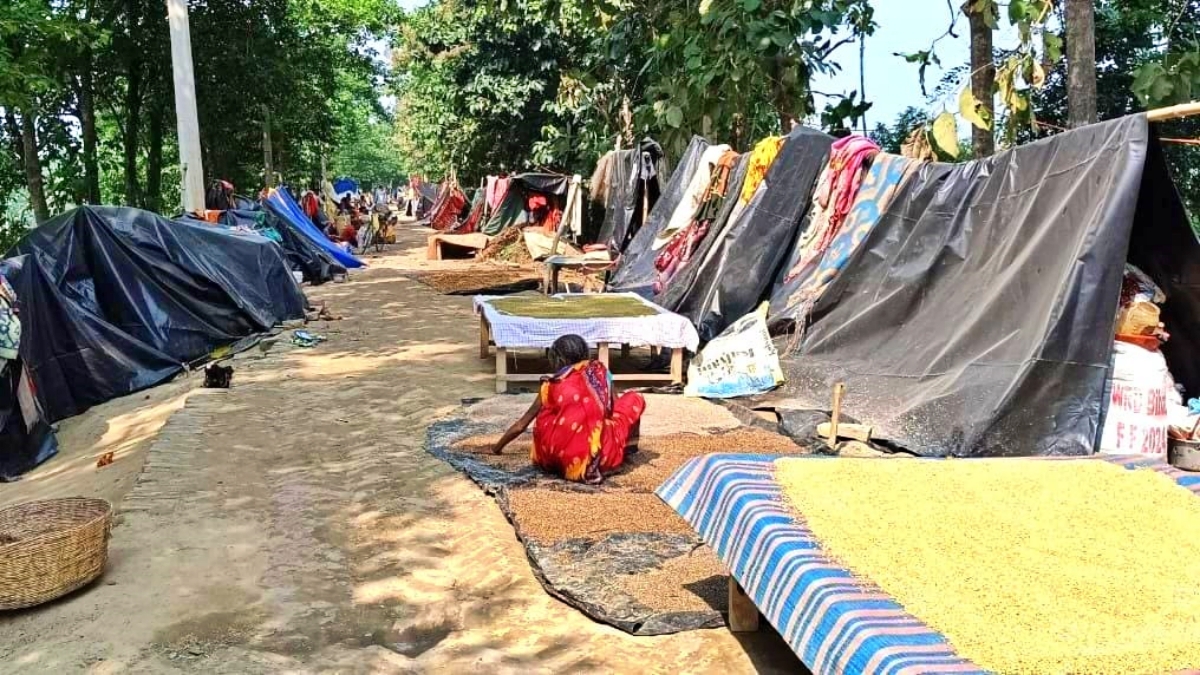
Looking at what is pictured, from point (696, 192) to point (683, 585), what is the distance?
5.99m

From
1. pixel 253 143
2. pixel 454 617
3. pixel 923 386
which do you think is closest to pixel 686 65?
pixel 923 386

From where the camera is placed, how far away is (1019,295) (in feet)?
15.0

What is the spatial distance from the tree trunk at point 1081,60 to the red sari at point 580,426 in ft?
9.94

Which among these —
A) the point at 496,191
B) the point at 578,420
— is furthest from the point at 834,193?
the point at 496,191

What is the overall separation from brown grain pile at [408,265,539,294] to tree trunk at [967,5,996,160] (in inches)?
301

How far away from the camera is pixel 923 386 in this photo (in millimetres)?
4992

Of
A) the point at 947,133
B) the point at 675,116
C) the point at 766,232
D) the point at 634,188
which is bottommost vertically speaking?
A: the point at 766,232

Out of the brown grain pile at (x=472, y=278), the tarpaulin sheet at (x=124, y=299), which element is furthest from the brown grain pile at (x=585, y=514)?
the brown grain pile at (x=472, y=278)

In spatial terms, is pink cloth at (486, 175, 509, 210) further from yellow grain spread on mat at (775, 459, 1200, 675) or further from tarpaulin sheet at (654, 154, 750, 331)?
yellow grain spread on mat at (775, 459, 1200, 675)

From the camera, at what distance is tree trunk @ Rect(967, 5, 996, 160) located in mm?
6414

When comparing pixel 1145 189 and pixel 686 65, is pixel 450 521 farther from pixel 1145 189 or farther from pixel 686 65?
pixel 686 65

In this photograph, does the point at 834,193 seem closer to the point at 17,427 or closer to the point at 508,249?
Answer: the point at 17,427

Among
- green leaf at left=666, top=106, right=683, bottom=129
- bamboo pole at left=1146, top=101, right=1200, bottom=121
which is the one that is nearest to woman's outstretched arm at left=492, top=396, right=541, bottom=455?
bamboo pole at left=1146, top=101, right=1200, bottom=121

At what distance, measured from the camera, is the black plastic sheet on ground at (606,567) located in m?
3.12
